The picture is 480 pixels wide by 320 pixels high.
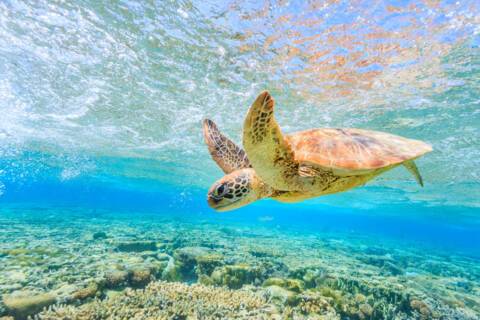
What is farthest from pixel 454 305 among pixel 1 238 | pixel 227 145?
pixel 1 238

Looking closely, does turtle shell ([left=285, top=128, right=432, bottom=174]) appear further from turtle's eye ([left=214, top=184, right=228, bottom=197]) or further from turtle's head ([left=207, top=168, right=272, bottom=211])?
turtle's eye ([left=214, top=184, right=228, bottom=197])

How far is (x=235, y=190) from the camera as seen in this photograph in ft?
10.1

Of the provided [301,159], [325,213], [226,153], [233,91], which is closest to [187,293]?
[226,153]

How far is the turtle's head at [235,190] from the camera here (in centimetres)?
297

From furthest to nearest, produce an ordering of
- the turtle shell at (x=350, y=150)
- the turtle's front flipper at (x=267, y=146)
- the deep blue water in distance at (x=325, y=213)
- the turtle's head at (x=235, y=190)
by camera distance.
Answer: the deep blue water in distance at (x=325, y=213) → the turtle's head at (x=235, y=190) → the turtle shell at (x=350, y=150) → the turtle's front flipper at (x=267, y=146)

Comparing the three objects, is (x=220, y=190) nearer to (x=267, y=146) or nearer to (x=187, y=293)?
(x=267, y=146)

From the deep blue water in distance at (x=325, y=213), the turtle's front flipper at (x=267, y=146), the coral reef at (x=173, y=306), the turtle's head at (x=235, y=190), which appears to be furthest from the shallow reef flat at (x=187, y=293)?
the deep blue water in distance at (x=325, y=213)

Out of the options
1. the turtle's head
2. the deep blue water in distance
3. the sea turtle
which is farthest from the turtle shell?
the deep blue water in distance

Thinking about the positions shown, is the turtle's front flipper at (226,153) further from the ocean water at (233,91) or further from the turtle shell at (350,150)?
the ocean water at (233,91)

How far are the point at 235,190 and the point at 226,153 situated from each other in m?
1.17

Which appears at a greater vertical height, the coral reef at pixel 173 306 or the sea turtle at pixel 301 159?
the sea turtle at pixel 301 159

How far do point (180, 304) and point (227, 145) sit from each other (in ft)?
10.9

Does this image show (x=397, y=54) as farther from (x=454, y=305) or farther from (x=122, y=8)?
(x=122, y=8)

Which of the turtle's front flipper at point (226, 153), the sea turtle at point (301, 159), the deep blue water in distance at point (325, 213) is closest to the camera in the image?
the sea turtle at point (301, 159)
